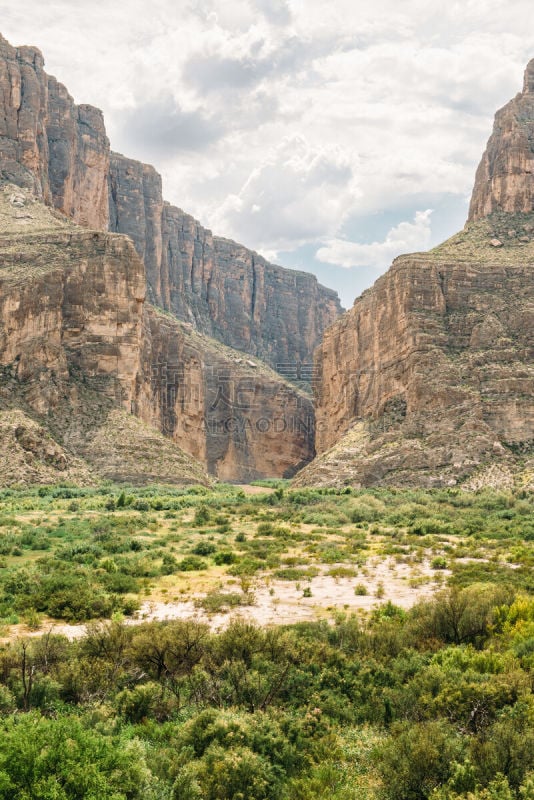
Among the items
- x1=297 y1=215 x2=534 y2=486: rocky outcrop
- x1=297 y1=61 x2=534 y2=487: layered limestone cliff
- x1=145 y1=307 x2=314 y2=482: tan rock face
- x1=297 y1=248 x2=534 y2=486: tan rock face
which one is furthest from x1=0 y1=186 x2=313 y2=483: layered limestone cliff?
x1=297 y1=61 x2=534 y2=487: layered limestone cliff

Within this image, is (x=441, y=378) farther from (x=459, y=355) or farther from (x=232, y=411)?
(x=232, y=411)

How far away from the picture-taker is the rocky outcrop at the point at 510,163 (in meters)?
78.2

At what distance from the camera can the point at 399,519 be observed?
1596 inches

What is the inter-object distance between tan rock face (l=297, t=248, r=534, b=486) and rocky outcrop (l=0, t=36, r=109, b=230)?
45017 millimetres

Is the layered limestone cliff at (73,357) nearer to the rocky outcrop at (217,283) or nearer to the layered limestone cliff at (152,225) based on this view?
the layered limestone cliff at (152,225)

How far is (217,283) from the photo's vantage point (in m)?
152

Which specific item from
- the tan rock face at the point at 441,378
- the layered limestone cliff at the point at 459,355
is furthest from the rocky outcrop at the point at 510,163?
the tan rock face at the point at 441,378

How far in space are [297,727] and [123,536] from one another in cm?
2277

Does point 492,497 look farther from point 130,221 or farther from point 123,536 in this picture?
point 130,221

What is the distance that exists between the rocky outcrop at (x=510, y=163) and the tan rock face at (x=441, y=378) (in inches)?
562

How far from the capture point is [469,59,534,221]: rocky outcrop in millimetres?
78188

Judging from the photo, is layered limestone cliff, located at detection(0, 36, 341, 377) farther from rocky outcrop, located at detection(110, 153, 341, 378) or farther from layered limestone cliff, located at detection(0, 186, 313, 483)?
layered limestone cliff, located at detection(0, 186, 313, 483)

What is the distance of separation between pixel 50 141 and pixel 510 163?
60.7 metres

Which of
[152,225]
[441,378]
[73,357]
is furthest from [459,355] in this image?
[152,225]
